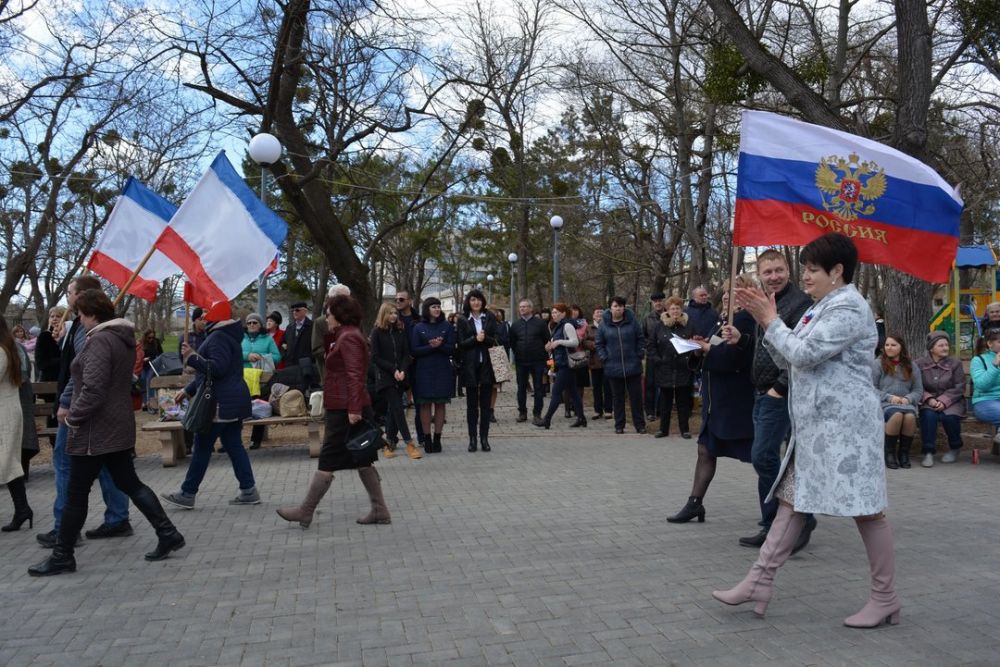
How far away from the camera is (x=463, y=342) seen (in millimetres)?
10906

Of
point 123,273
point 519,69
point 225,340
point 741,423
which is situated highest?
point 519,69

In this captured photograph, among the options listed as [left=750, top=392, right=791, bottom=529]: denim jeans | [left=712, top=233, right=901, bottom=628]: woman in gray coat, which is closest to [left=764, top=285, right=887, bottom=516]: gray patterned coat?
[left=712, top=233, right=901, bottom=628]: woman in gray coat

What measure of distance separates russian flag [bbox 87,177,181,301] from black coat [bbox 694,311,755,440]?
5126mm

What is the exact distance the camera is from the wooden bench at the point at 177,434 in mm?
9953

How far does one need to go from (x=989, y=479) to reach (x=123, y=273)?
8.75 metres

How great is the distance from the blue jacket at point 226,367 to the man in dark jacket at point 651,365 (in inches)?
258

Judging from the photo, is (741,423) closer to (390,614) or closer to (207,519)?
(390,614)

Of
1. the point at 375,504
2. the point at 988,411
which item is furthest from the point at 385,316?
the point at 988,411

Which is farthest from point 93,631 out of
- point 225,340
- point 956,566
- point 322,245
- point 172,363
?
point 322,245

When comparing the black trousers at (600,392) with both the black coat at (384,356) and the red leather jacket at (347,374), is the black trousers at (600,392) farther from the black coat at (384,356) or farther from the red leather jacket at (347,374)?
the red leather jacket at (347,374)

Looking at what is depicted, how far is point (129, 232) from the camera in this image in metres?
8.62

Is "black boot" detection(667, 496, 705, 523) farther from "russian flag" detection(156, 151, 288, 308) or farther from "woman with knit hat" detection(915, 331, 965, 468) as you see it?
"woman with knit hat" detection(915, 331, 965, 468)

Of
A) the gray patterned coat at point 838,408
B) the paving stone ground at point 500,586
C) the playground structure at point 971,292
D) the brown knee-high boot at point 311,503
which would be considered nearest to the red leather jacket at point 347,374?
the brown knee-high boot at point 311,503

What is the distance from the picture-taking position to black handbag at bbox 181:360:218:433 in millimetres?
7113
